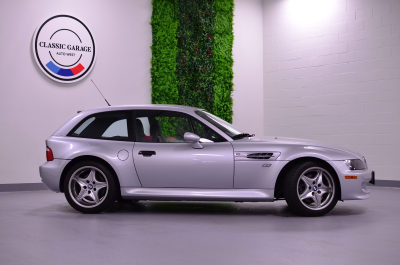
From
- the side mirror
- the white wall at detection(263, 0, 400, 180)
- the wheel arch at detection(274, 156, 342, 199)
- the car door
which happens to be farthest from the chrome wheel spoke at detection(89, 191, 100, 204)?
the white wall at detection(263, 0, 400, 180)

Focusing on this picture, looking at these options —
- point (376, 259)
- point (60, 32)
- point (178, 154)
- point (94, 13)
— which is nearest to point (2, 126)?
point (60, 32)

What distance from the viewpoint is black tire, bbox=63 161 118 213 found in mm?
5949

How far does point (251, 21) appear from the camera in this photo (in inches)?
470

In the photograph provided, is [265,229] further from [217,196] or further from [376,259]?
[376,259]

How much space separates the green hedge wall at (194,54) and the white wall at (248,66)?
231mm

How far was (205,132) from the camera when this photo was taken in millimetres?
5910

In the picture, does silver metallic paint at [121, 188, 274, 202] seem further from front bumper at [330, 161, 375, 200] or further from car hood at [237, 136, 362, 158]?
front bumper at [330, 161, 375, 200]

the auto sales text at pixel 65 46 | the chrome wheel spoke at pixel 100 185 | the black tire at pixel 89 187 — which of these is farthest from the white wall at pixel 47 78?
the chrome wheel spoke at pixel 100 185

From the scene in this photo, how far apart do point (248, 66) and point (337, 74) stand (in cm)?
230

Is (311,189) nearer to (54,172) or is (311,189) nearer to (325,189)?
(325,189)

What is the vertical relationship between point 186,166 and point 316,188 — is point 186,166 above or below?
above

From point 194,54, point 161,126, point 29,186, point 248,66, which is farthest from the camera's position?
point 248,66

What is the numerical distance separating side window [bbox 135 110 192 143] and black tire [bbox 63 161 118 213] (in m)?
0.67

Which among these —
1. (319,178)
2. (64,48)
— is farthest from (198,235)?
(64,48)
